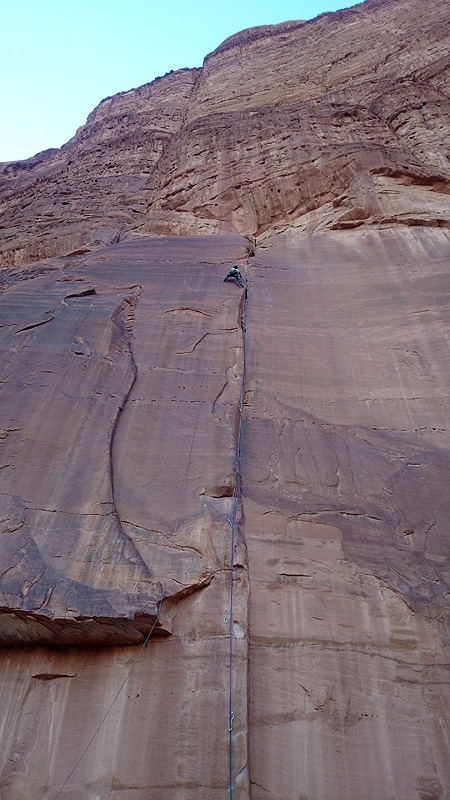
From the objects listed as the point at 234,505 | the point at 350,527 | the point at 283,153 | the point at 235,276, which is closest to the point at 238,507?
the point at 234,505

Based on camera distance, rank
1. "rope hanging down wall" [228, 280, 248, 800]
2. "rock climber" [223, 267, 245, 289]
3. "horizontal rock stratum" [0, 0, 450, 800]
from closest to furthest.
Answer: "rope hanging down wall" [228, 280, 248, 800] → "horizontal rock stratum" [0, 0, 450, 800] → "rock climber" [223, 267, 245, 289]

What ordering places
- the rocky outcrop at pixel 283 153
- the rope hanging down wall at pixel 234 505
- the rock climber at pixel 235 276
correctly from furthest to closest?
the rocky outcrop at pixel 283 153 < the rock climber at pixel 235 276 < the rope hanging down wall at pixel 234 505

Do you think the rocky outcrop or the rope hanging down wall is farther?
the rocky outcrop

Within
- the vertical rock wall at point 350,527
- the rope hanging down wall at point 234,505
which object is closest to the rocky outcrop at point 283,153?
the vertical rock wall at point 350,527

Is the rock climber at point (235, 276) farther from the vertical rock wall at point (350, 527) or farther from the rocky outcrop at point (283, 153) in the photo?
the rocky outcrop at point (283, 153)

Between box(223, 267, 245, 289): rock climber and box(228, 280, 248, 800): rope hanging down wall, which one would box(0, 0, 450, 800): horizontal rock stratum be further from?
box(223, 267, 245, 289): rock climber

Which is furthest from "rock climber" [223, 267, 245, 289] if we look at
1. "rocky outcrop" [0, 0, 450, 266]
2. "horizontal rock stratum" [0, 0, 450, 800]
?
"rocky outcrop" [0, 0, 450, 266]

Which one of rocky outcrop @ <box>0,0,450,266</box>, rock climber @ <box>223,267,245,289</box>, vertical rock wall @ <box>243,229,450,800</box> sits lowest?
vertical rock wall @ <box>243,229,450,800</box>

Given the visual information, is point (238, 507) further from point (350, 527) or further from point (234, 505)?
point (350, 527)

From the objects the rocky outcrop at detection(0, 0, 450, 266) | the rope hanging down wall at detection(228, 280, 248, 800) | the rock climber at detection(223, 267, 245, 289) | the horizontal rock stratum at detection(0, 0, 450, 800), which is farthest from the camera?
the rocky outcrop at detection(0, 0, 450, 266)
